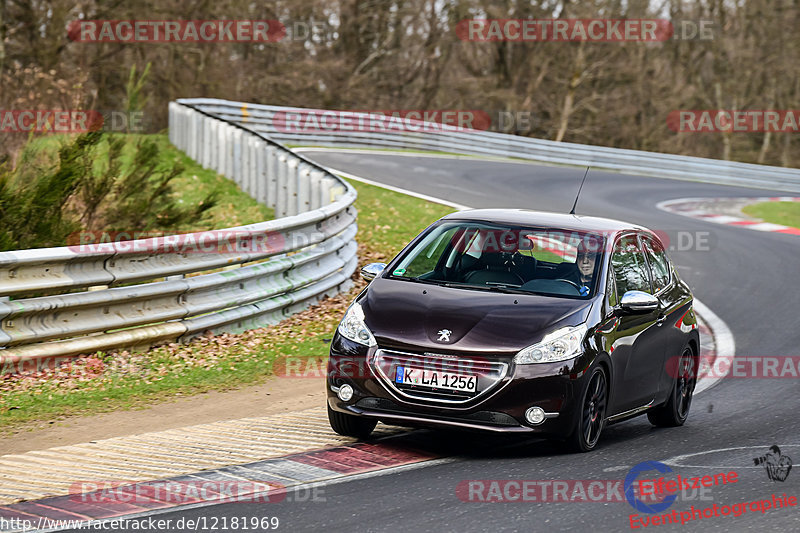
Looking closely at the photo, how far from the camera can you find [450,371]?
6.90 m

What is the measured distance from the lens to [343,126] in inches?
1315

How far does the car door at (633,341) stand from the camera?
7785 millimetres

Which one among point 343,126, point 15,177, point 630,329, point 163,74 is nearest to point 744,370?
point 630,329

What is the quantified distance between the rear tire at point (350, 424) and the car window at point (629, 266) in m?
2.05

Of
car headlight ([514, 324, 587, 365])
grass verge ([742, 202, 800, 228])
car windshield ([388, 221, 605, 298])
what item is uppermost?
car windshield ([388, 221, 605, 298])

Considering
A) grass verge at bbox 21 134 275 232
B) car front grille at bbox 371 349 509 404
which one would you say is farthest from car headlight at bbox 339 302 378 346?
grass verge at bbox 21 134 275 232

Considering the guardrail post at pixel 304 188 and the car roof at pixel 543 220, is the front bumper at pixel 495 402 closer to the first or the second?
the car roof at pixel 543 220

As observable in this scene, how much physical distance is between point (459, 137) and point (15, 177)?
986 inches

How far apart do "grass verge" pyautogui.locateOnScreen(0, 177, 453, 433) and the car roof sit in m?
2.59

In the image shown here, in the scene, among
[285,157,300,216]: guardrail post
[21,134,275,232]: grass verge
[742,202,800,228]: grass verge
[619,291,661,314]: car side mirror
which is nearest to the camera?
[619,291,661,314]: car side mirror

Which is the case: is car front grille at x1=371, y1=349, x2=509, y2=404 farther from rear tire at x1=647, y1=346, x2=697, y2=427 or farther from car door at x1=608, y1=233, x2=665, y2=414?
rear tire at x1=647, y1=346, x2=697, y2=427

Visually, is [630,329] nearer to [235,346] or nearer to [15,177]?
[235,346]

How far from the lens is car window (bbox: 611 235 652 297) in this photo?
8141 mm

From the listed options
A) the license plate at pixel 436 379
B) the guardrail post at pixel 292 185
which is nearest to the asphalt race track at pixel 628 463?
the license plate at pixel 436 379
